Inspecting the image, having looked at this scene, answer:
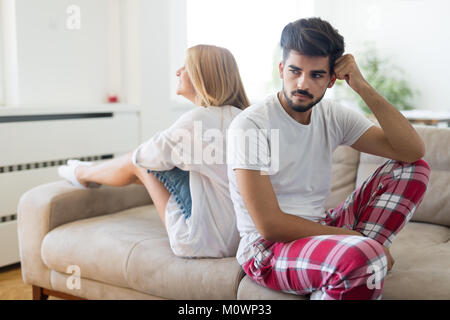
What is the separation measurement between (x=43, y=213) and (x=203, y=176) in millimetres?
702

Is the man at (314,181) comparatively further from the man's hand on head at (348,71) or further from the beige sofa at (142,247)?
the beige sofa at (142,247)

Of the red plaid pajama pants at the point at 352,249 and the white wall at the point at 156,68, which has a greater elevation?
the white wall at the point at 156,68

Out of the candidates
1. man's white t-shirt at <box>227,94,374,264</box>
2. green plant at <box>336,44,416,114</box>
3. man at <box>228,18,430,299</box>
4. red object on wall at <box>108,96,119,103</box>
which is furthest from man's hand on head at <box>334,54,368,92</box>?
green plant at <box>336,44,416,114</box>

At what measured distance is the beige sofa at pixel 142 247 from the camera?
61.5 inches

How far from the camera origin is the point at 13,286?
8.00ft


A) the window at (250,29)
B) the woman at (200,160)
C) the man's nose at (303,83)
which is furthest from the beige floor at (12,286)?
the window at (250,29)

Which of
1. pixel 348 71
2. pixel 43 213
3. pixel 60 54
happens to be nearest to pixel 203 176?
pixel 348 71

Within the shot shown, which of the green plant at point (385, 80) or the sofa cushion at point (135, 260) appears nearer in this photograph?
the sofa cushion at point (135, 260)

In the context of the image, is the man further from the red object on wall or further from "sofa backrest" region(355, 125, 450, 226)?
the red object on wall

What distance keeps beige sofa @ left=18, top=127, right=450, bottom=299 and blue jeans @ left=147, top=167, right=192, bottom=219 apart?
0.16m

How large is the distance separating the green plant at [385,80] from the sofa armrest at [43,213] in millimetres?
3889

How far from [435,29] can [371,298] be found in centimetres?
478

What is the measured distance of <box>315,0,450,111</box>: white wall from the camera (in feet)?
17.4
